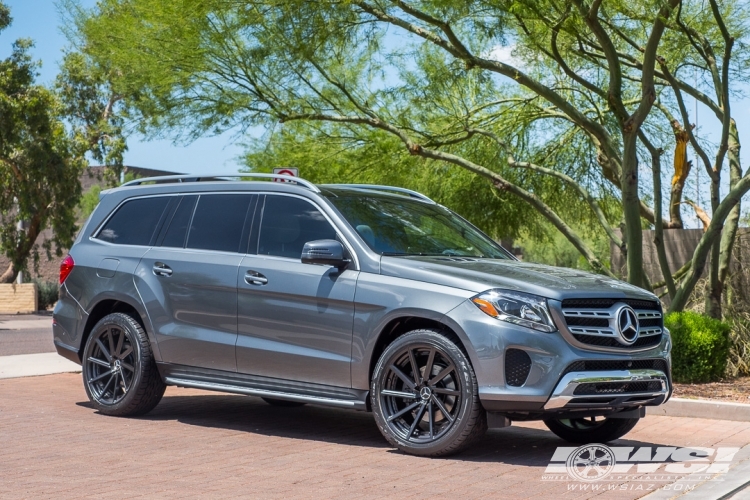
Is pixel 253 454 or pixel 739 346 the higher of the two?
pixel 739 346

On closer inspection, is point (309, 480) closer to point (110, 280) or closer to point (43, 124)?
point (110, 280)

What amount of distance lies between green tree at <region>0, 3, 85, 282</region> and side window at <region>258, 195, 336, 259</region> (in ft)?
Result: 80.4

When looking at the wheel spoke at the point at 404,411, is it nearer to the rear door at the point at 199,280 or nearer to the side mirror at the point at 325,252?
the side mirror at the point at 325,252

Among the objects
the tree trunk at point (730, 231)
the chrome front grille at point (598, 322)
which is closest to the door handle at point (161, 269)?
the chrome front grille at point (598, 322)

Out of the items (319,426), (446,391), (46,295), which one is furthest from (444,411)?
(46,295)

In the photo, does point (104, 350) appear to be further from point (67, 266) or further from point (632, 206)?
point (632, 206)

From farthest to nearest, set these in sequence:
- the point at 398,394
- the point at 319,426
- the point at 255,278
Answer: the point at 319,426 → the point at 255,278 → the point at 398,394

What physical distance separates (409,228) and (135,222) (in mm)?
2669

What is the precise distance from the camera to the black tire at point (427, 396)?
6.95 metres

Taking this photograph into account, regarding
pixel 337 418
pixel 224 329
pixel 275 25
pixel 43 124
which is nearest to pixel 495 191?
pixel 275 25

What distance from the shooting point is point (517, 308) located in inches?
271

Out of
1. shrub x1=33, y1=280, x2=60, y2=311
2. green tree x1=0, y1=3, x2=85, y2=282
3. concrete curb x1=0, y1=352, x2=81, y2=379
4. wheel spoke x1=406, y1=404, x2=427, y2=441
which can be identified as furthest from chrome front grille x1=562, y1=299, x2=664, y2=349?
shrub x1=33, y1=280, x2=60, y2=311

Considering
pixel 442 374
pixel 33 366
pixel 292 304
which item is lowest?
pixel 33 366

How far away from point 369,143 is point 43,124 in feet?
59.4
